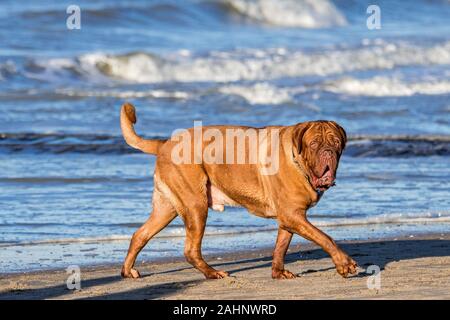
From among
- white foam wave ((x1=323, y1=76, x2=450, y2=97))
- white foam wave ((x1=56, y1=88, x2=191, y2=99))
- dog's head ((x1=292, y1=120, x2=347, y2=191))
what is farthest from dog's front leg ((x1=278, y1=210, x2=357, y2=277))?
white foam wave ((x1=323, y1=76, x2=450, y2=97))

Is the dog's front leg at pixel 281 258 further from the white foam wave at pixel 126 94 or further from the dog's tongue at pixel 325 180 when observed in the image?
the white foam wave at pixel 126 94

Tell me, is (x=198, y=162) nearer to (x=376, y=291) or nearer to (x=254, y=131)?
(x=254, y=131)

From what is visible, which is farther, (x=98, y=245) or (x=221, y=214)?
(x=221, y=214)

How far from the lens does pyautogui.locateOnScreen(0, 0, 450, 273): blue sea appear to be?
10.4 m

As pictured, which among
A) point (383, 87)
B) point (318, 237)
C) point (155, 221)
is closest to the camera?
point (318, 237)

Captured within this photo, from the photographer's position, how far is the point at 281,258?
8.14 m

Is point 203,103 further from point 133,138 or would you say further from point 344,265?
point 344,265

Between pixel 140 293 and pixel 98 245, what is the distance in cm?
208

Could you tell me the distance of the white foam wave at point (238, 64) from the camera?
24.5m

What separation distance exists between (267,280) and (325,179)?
37.6 inches

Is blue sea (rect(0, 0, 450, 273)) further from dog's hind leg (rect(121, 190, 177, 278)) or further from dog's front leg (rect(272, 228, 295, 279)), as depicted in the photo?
dog's front leg (rect(272, 228, 295, 279))

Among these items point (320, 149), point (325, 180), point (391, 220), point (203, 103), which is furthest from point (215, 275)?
point (203, 103)

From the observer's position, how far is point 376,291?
721cm
